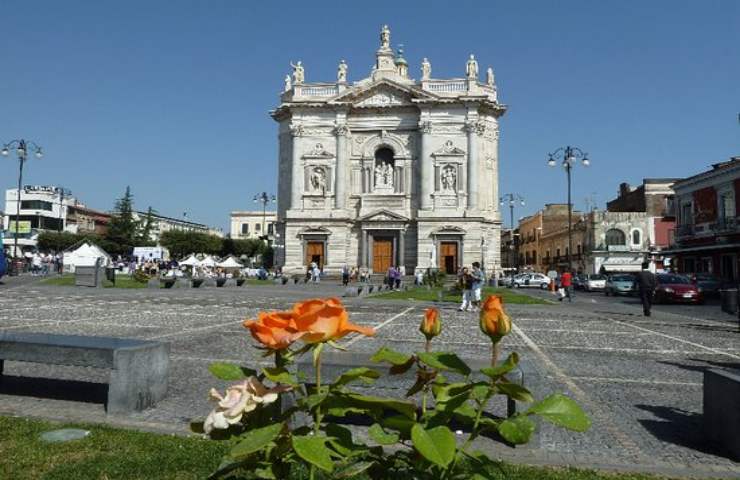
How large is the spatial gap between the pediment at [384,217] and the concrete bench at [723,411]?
3804 cm

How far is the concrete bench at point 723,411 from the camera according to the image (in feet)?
14.0

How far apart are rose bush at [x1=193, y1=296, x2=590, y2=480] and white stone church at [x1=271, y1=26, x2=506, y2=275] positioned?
133 ft

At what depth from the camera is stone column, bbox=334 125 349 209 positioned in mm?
43625

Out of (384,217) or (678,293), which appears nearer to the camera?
(678,293)

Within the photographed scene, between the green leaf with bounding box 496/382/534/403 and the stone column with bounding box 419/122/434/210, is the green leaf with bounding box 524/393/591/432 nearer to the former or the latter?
the green leaf with bounding box 496/382/534/403

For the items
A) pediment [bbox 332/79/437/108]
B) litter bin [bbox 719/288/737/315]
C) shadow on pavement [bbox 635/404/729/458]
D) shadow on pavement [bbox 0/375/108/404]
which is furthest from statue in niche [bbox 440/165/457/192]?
shadow on pavement [bbox 0/375/108/404]

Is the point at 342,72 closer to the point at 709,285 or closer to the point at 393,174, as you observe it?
the point at 393,174

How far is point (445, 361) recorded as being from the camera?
153 cm

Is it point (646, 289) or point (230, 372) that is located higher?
point (230, 372)

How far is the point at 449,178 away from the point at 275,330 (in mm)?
42431

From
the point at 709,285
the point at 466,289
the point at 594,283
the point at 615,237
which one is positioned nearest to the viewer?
the point at 466,289

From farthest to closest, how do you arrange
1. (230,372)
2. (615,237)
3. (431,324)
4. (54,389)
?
(615,237) → (54,389) → (431,324) → (230,372)

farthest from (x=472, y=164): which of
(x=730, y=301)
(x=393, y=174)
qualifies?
(x=730, y=301)

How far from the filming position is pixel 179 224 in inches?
5423
